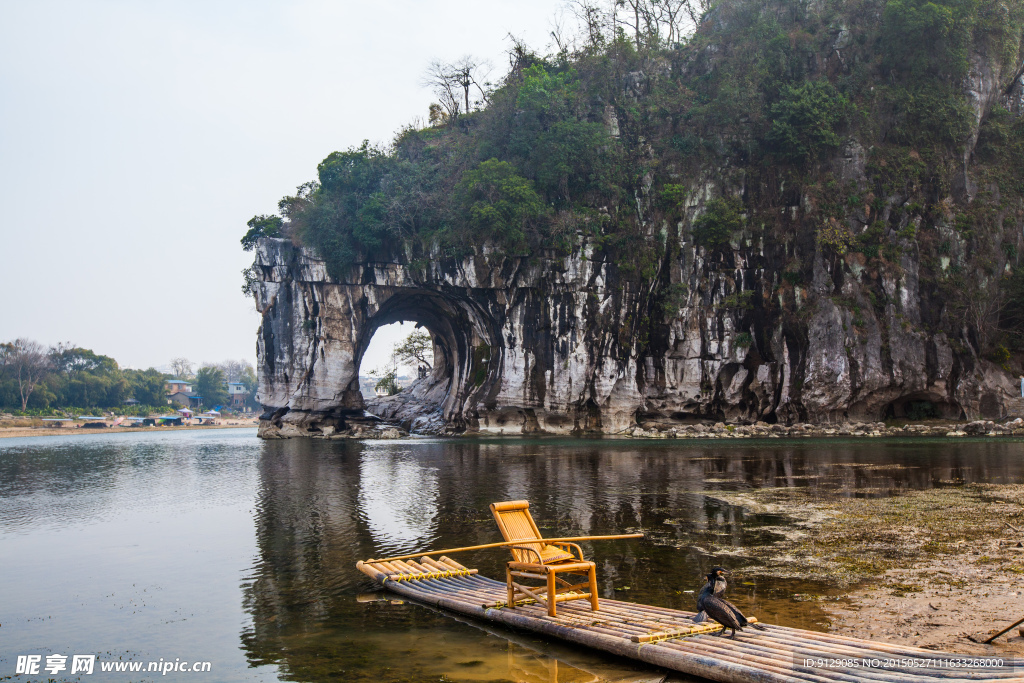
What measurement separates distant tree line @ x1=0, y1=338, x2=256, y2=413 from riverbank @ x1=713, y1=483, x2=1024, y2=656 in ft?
232

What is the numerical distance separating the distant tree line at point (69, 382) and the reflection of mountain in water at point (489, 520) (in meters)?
51.2

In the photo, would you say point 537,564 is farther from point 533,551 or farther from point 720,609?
point 720,609

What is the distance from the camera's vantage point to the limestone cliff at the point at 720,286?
33.1 metres

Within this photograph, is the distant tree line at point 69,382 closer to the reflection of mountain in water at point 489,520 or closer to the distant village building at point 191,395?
the distant village building at point 191,395

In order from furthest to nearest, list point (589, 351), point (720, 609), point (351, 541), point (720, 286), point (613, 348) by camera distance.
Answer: point (589, 351), point (613, 348), point (720, 286), point (351, 541), point (720, 609)

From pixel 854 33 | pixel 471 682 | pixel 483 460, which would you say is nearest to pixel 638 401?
pixel 483 460

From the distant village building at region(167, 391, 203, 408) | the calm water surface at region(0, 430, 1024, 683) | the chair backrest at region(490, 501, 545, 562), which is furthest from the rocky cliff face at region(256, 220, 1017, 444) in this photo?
the distant village building at region(167, 391, 203, 408)

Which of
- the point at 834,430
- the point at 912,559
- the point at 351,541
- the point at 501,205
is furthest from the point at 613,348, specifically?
the point at 912,559

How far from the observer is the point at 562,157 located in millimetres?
36188

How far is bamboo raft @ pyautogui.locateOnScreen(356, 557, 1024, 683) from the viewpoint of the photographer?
15.9 ft

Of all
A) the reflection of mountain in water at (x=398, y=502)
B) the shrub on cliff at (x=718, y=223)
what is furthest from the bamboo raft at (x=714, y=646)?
the shrub on cliff at (x=718, y=223)

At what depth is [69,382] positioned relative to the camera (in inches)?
2766

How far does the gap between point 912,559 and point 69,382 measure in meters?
78.2

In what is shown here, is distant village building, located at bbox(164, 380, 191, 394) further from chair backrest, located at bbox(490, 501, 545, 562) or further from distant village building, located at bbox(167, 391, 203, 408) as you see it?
chair backrest, located at bbox(490, 501, 545, 562)
